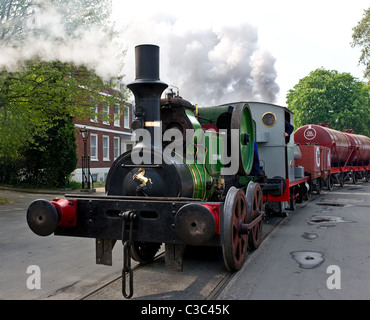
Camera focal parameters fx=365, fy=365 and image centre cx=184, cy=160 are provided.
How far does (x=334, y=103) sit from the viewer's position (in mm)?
36812

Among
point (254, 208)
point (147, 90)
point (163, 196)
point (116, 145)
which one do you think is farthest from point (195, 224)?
point (116, 145)

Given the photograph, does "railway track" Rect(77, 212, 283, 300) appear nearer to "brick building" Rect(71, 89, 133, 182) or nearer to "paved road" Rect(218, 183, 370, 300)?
"paved road" Rect(218, 183, 370, 300)

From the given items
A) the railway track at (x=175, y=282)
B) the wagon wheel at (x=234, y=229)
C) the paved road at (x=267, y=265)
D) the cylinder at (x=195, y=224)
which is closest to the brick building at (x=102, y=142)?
the paved road at (x=267, y=265)

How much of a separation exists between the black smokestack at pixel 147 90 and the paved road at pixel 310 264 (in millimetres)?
2123

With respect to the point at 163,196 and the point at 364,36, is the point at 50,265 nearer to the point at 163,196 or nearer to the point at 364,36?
the point at 163,196

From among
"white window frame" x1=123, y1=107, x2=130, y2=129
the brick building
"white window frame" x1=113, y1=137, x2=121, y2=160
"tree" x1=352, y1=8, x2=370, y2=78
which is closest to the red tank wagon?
"tree" x1=352, y1=8, x2=370, y2=78

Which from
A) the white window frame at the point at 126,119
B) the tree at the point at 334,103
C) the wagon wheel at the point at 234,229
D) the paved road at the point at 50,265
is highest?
the tree at the point at 334,103

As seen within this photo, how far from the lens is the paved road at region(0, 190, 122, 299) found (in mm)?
4219

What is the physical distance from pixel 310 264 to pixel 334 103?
35106 millimetres

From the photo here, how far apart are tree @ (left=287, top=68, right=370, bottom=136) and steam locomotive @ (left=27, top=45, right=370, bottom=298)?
110ft

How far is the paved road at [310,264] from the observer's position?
406cm

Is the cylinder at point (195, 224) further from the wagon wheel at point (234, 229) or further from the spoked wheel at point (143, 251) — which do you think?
the spoked wheel at point (143, 251)

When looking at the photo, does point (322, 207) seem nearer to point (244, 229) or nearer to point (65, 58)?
point (244, 229)
